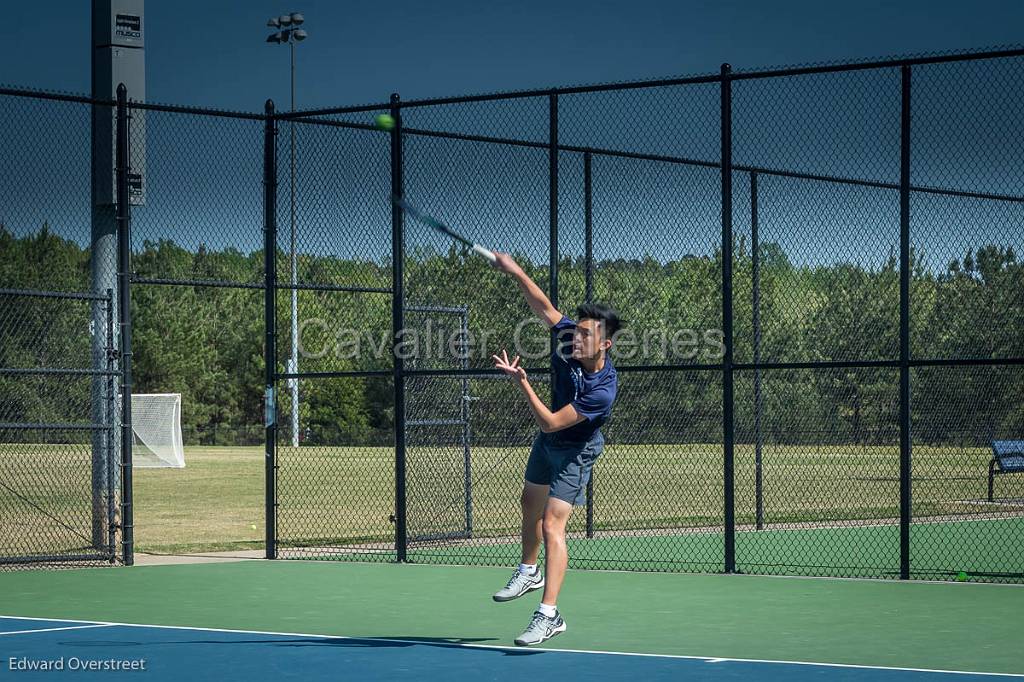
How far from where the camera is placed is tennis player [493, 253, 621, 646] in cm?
855

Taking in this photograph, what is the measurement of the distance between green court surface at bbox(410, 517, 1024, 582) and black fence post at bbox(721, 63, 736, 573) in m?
0.73

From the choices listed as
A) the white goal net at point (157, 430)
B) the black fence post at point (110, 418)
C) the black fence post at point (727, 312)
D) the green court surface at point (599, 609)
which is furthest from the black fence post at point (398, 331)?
the white goal net at point (157, 430)

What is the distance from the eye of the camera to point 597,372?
8797mm

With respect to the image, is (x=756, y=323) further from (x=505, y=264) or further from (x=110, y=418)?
(x=505, y=264)

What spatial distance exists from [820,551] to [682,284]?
57.1 feet

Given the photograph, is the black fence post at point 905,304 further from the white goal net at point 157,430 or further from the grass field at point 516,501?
the white goal net at point 157,430

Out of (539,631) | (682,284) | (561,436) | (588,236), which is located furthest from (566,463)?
(682,284)

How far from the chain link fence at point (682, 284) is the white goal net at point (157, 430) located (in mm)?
2741

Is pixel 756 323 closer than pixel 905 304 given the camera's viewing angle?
No

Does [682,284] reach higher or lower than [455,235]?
higher

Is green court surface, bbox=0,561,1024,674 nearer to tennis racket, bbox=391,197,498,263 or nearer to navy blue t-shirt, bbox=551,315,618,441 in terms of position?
navy blue t-shirt, bbox=551,315,618,441

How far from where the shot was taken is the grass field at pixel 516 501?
597 inches

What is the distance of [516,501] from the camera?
70.0ft

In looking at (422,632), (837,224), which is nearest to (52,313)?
(837,224)
